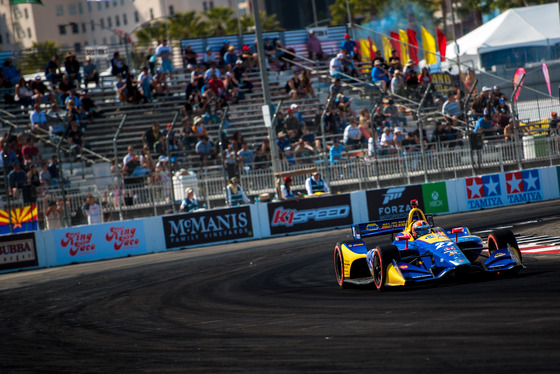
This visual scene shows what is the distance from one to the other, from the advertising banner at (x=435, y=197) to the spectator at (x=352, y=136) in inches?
101

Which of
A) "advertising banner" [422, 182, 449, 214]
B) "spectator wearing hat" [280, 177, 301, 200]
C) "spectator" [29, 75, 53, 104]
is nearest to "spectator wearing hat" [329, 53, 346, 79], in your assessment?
"advertising banner" [422, 182, 449, 214]

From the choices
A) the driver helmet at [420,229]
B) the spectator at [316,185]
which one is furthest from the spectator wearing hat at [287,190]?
the driver helmet at [420,229]

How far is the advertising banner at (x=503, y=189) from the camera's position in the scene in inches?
976

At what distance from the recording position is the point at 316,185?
23438mm

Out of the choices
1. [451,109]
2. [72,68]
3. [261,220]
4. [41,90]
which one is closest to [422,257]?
[261,220]

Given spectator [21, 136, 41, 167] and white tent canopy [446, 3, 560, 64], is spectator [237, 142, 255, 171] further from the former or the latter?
white tent canopy [446, 3, 560, 64]

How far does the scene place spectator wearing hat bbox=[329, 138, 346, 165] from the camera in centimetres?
2388

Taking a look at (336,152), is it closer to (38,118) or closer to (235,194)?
(235,194)

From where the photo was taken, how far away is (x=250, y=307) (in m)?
11.7

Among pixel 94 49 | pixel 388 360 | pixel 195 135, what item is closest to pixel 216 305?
pixel 388 360

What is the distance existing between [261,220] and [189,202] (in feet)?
7.09

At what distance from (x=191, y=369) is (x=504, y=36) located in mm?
38937

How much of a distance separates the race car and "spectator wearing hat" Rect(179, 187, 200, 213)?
33.0ft

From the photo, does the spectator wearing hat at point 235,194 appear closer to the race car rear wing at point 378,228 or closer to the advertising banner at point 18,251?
the advertising banner at point 18,251
